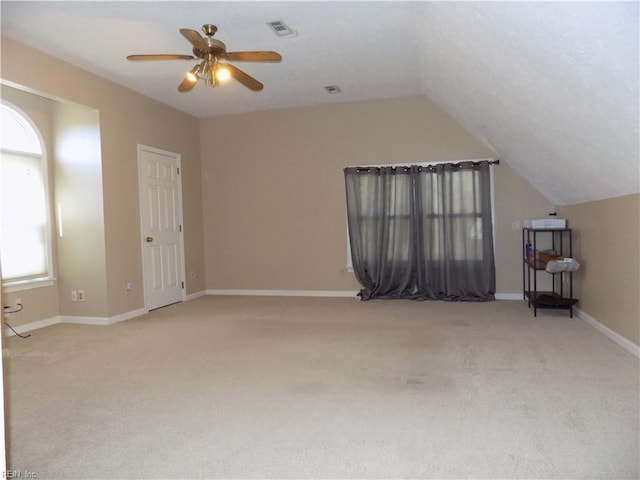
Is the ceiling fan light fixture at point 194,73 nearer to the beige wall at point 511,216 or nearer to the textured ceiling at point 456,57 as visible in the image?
the textured ceiling at point 456,57

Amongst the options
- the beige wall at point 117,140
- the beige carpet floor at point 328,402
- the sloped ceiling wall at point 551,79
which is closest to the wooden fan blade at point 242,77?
the sloped ceiling wall at point 551,79

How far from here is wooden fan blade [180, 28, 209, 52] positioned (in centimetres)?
284

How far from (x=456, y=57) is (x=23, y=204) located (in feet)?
14.6

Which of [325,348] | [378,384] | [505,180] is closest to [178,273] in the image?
[325,348]

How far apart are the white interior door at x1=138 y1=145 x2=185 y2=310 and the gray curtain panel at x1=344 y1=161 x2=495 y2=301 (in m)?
2.32

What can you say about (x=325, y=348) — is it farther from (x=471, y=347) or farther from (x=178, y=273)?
(x=178, y=273)

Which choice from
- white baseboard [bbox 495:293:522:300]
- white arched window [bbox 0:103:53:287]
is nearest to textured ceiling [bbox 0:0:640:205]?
white arched window [bbox 0:103:53:287]

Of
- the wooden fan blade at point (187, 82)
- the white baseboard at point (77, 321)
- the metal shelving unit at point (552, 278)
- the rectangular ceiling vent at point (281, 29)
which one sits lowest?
the white baseboard at point (77, 321)

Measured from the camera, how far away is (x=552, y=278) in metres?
5.47

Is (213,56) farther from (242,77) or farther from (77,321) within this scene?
(77,321)

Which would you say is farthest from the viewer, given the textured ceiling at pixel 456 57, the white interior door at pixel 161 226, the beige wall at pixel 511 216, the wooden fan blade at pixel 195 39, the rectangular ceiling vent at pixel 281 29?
the beige wall at pixel 511 216

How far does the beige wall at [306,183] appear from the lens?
5.64m

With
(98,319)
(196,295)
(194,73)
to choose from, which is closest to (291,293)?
(196,295)

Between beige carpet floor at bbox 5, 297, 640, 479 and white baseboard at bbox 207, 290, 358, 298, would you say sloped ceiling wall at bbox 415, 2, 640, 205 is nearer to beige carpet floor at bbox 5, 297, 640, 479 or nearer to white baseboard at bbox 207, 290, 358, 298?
beige carpet floor at bbox 5, 297, 640, 479
